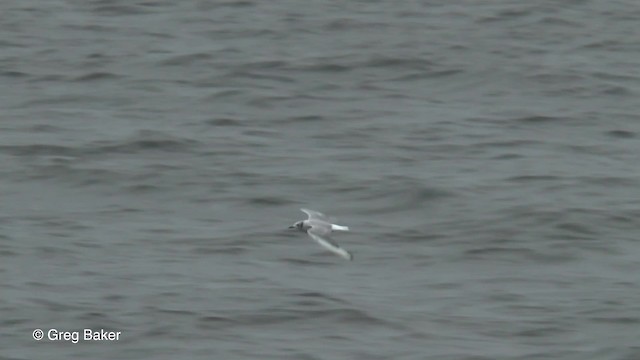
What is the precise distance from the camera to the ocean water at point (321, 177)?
11.1m

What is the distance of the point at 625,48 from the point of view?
17.6 metres

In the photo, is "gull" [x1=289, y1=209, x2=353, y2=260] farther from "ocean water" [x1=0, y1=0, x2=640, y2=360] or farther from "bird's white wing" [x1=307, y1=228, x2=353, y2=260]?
"ocean water" [x1=0, y1=0, x2=640, y2=360]

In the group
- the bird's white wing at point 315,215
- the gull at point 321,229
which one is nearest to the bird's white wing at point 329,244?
the gull at point 321,229

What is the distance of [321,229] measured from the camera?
11641 millimetres

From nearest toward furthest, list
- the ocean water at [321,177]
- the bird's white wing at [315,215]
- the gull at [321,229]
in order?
the ocean water at [321,177], the gull at [321,229], the bird's white wing at [315,215]

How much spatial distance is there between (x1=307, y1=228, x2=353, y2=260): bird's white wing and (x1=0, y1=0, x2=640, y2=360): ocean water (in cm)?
31

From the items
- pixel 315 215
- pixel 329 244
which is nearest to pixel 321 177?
pixel 315 215

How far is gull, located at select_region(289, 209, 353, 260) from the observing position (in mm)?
11405

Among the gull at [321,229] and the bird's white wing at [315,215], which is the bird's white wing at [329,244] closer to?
the gull at [321,229]

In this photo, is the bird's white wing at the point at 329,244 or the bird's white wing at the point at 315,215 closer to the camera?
the bird's white wing at the point at 329,244

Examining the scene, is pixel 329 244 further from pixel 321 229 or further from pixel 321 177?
pixel 321 177

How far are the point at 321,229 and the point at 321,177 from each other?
214 cm

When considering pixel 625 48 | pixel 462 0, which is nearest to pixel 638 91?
pixel 625 48

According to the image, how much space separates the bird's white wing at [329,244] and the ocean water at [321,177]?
310mm
